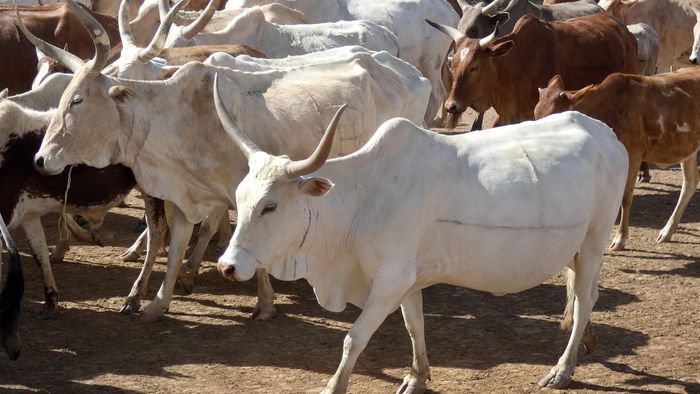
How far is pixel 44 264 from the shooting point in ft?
26.8

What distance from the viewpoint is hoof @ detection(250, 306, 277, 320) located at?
317 inches

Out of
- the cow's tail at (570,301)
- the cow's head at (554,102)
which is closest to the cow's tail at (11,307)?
the cow's tail at (570,301)

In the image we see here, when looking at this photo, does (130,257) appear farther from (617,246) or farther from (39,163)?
(617,246)

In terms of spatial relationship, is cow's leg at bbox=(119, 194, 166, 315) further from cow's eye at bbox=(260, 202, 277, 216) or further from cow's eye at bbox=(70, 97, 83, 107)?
cow's eye at bbox=(260, 202, 277, 216)

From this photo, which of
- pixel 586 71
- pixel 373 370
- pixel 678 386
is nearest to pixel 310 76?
pixel 373 370

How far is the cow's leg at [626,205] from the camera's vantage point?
30.9 ft

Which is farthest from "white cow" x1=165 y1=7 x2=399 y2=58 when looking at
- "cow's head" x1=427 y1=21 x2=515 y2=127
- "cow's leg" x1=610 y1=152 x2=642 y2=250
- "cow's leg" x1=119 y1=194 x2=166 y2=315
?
"cow's leg" x1=610 y1=152 x2=642 y2=250

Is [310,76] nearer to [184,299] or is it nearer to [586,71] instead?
[184,299]

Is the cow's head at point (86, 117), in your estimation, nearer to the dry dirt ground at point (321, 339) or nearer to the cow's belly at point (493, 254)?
the dry dirt ground at point (321, 339)

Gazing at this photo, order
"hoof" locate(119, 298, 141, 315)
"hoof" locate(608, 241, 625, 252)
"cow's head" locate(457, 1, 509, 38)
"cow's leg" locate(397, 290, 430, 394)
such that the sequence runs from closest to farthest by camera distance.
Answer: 1. "cow's leg" locate(397, 290, 430, 394)
2. "hoof" locate(119, 298, 141, 315)
3. "hoof" locate(608, 241, 625, 252)
4. "cow's head" locate(457, 1, 509, 38)

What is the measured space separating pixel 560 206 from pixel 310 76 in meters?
2.36

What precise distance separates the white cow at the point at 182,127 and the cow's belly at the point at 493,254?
5.87ft

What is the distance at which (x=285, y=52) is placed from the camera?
10242 millimetres

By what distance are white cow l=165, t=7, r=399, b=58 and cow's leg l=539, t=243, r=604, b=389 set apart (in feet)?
13.5
